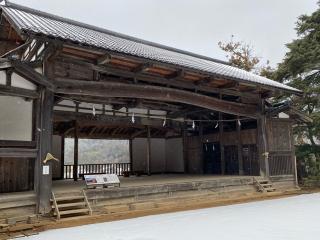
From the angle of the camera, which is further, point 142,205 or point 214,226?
point 142,205

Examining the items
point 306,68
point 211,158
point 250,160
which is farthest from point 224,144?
point 306,68

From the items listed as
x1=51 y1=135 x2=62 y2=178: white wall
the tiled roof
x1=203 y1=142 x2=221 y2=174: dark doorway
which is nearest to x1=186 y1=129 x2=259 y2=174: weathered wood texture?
x1=203 y1=142 x2=221 y2=174: dark doorway

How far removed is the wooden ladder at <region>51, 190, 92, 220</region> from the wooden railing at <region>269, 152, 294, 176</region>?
7.61 metres

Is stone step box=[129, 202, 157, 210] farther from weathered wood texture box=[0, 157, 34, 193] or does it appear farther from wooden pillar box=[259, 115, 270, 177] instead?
wooden pillar box=[259, 115, 270, 177]

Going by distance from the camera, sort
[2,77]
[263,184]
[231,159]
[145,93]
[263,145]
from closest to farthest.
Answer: [2,77] < [145,93] < [263,184] < [263,145] < [231,159]

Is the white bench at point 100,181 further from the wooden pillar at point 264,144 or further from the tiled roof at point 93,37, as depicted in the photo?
the wooden pillar at point 264,144

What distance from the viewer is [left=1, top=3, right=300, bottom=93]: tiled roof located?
22.0ft

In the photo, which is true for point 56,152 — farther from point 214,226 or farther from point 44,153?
point 214,226

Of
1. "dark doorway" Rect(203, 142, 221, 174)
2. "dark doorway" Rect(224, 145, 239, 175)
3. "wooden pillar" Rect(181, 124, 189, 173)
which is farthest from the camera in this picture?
"wooden pillar" Rect(181, 124, 189, 173)

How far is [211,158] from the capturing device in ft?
46.8

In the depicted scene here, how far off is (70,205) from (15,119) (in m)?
2.36

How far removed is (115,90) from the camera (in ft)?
27.6

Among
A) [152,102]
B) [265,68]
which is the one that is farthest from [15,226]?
[265,68]

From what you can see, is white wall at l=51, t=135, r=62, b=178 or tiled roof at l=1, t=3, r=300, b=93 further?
white wall at l=51, t=135, r=62, b=178
